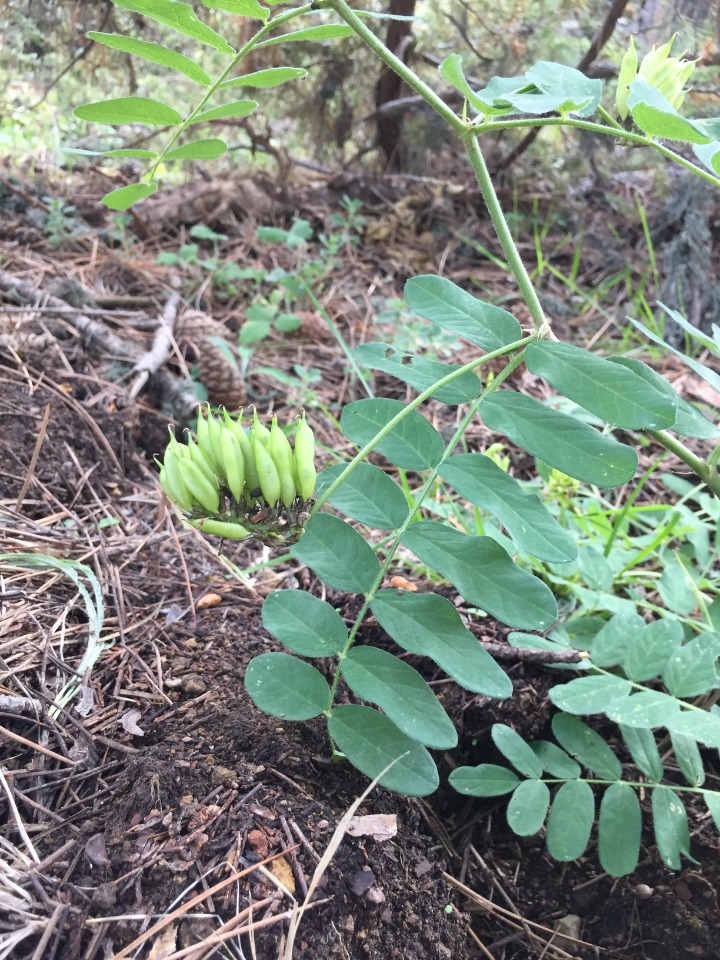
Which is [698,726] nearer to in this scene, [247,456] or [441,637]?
[441,637]

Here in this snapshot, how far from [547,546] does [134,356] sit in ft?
5.77

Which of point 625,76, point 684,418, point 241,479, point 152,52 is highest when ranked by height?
point 625,76

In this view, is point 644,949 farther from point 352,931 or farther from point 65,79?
point 65,79

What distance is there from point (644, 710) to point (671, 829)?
0.22 m

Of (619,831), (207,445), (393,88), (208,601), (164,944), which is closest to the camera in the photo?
(164,944)

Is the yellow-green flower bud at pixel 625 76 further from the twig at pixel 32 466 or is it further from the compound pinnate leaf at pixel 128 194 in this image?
the twig at pixel 32 466

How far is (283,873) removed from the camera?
2.85 feet

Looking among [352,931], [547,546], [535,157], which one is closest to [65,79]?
[535,157]

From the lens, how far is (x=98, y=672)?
1241mm

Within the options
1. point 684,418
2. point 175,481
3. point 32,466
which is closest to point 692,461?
point 684,418

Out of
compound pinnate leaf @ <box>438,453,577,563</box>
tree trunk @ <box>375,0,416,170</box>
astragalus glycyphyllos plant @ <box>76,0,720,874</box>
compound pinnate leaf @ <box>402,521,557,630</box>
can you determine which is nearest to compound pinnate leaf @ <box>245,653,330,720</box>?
astragalus glycyphyllos plant @ <box>76,0,720,874</box>

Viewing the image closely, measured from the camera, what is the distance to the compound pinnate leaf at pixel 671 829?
1.09 m

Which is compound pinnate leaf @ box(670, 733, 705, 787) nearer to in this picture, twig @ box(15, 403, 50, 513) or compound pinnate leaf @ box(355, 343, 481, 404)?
compound pinnate leaf @ box(355, 343, 481, 404)

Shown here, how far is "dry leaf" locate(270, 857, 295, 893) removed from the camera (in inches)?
33.8
